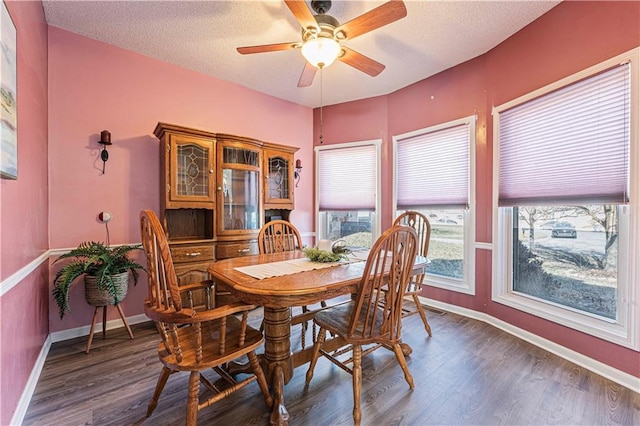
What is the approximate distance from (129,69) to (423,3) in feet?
9.17

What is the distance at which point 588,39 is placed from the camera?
196 centimetres

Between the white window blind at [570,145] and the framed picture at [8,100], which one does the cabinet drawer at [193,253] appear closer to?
the framed picture at [8,100]

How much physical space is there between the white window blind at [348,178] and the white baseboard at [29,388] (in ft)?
10.6

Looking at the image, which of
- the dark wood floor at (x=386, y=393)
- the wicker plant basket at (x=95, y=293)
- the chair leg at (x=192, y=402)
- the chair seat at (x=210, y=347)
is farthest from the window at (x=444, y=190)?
the wicker plant basket at (x=95, y=293)

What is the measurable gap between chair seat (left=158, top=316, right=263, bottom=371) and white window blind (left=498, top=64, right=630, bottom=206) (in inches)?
97.4

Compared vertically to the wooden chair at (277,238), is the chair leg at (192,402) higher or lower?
lower

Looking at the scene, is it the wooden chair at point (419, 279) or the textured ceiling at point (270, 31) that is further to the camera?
the wooden chair at point (419, 279)

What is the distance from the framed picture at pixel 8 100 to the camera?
1.23 m

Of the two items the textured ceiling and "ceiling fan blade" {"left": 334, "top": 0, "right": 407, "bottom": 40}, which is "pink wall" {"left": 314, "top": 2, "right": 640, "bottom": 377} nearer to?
the textured ceiling

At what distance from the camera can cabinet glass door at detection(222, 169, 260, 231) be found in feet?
9.89

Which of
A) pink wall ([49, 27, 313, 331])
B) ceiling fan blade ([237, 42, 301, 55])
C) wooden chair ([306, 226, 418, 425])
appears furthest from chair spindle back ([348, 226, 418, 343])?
pink wall ([49, 27, 313, 331])

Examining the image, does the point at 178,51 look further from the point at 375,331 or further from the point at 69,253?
the point at 375,331

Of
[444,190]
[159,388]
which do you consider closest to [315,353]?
[159,388]

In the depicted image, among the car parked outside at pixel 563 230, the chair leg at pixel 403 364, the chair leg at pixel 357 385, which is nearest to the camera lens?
the chair leg at pixel 357 385
